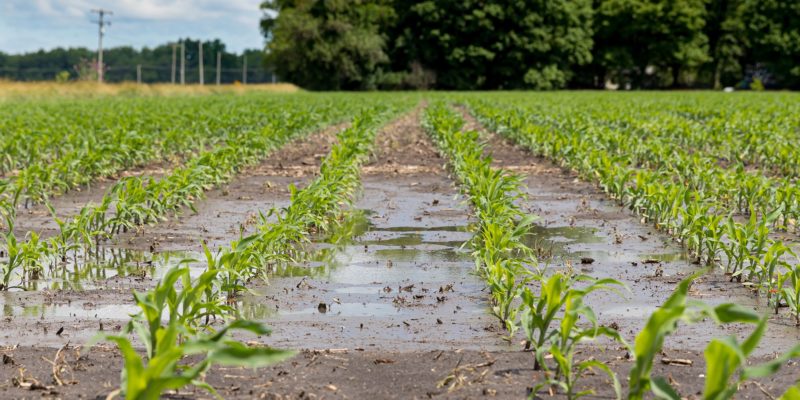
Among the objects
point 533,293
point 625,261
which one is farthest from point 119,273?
point 625,261

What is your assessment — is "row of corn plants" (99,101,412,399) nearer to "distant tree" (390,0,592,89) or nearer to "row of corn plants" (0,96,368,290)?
"row of corn plants" (0,96,368,290)

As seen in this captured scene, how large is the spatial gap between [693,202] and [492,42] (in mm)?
60850

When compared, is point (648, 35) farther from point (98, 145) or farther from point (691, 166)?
point (98, 145)

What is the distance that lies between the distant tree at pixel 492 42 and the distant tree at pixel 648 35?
506 cm

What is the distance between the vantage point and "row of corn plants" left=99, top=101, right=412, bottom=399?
314 cm

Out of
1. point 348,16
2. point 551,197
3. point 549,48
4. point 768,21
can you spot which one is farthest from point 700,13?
point 551,197

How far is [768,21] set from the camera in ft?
237

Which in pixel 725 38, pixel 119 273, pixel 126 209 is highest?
pixel 725 38

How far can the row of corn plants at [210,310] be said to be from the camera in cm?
314

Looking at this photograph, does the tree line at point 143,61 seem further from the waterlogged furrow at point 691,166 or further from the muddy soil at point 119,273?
the muddy soil at point 119,273

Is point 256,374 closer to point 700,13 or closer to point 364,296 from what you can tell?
point 364,296

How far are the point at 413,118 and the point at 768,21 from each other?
52.3 meters

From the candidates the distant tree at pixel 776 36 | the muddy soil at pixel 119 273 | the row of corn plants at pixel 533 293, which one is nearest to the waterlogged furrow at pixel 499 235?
the row of corn plants at pixel 533 293

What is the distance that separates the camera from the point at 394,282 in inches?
259
